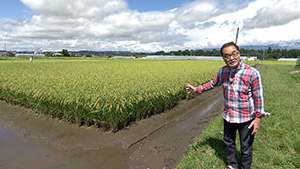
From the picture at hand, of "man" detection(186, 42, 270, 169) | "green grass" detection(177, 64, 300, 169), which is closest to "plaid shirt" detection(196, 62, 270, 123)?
"man" detection(186, 42, 270, 169)

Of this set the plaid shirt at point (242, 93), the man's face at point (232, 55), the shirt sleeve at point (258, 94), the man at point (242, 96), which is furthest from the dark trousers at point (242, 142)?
the man's face at point (232, 55)

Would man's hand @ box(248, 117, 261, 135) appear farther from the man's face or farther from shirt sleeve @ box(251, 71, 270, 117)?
the man's face

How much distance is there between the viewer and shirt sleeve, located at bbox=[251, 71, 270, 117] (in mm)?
2141

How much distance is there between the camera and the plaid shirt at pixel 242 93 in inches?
85.3

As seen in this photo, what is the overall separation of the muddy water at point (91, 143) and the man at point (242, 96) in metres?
1.62

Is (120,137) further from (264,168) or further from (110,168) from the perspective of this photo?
(264,168)

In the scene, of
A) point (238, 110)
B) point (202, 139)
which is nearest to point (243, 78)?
point (238, 110)

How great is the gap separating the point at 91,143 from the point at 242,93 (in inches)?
144

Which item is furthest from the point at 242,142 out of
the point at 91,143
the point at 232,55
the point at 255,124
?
the point at 91,143

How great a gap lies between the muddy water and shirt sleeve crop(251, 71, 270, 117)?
205 cm

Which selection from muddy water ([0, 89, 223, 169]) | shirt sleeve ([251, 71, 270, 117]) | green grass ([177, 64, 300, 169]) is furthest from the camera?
muddy water ([0, 89, 223, 169])

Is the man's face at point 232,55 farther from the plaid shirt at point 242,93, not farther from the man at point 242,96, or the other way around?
the plaid shirt at point 242,93

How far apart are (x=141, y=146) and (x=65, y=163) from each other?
1.73 meters

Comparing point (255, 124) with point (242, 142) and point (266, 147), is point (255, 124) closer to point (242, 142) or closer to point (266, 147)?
point (242, 142)
